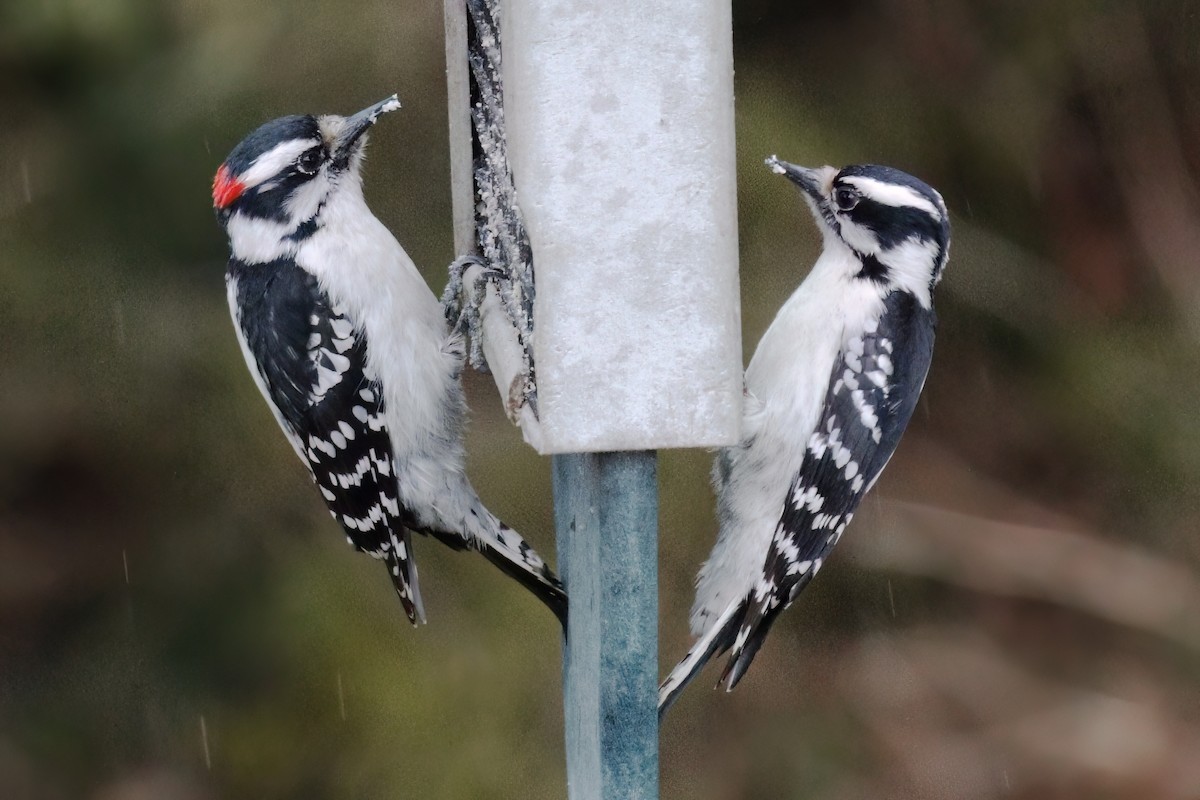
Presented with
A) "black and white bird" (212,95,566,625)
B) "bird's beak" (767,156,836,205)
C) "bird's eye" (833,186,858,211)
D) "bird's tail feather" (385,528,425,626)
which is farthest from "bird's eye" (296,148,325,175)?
"bird's eye" (833,186,858,211)

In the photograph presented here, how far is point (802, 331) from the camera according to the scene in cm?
280

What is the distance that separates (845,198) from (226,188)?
1.15m

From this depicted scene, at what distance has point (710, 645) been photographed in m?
2.83

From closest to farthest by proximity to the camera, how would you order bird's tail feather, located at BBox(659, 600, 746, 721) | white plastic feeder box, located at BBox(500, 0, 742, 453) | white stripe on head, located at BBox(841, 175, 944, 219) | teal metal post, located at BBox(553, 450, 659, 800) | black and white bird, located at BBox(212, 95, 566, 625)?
white plastic feeder box, located at BBox(500, 0, 742, 453) < teal metal post, located at BBox(553, 450, 659, 800) < bird's tail feather, located at BBox(659, 600, 746, 721) < white stripe on head, located at BBox(841, 175, 944, 219) < black and white bird, located at BBox(212, 95, 566, 625)

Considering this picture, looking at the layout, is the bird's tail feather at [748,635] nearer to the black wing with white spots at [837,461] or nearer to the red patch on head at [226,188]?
the black wing with white spots at [837,461]

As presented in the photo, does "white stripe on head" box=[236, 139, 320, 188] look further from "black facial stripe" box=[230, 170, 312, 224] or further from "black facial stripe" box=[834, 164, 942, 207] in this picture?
"black facial stripe" box=[834, 164, 942, 207]

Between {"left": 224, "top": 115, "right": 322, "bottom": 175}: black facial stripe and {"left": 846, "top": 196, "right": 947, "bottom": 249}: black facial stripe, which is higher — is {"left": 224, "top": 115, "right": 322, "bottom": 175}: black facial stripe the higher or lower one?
the higher one

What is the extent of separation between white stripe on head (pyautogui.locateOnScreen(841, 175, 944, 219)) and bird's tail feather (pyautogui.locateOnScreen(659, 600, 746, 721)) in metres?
0.77

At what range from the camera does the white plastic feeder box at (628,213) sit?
2.16 meters

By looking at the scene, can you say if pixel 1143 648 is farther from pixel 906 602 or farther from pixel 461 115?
pixel 461 115

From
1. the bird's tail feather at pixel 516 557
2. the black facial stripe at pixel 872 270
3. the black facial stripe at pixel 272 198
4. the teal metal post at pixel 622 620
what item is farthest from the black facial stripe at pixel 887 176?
the black facial stripe at pixel 272 198

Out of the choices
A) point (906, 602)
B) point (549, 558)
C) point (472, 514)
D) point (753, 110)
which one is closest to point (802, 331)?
point (472, 514)

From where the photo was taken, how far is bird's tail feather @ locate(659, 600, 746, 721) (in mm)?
2674

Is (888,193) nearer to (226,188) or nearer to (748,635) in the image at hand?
(748,635)
